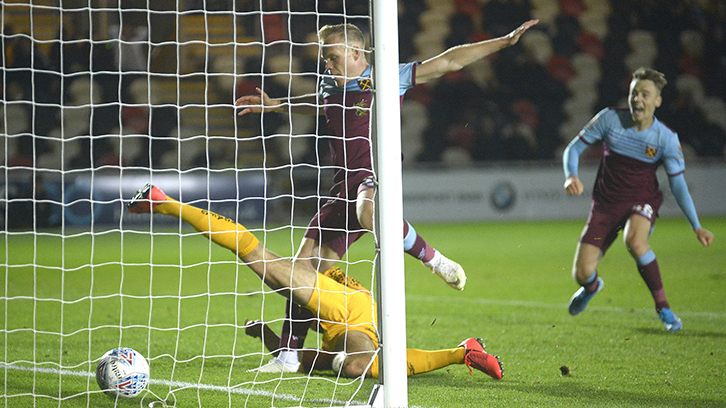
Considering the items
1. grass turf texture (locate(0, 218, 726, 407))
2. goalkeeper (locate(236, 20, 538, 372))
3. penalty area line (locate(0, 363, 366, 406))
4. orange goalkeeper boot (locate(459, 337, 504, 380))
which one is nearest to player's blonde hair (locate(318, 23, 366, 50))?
goalkeeper (locate(236, 20, 538, 372))

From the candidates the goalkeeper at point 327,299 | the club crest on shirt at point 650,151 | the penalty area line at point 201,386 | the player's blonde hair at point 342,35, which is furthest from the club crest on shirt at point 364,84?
the club crest on shirt at point 650,151

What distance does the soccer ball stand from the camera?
2.77m

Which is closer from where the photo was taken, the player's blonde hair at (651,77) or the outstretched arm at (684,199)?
the outstretched arm at (684,199)

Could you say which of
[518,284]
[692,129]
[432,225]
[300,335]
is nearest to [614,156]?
[518,284]

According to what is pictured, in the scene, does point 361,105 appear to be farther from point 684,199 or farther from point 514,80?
point 514,80

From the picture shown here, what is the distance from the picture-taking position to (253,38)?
11984mm

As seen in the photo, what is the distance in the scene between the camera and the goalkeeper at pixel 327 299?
9.99 ft

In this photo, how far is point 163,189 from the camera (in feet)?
35.6

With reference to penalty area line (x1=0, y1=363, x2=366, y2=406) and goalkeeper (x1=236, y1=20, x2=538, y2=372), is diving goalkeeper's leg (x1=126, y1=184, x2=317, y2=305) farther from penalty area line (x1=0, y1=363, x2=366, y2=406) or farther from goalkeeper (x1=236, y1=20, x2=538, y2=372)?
penalty area line (x1=0, y1=363, x2=366, y2=406)

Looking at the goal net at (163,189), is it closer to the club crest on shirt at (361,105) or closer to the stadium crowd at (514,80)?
the stadium crowd at (514,80)

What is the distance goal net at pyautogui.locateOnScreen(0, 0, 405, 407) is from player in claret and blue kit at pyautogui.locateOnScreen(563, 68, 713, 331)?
5.24 feet

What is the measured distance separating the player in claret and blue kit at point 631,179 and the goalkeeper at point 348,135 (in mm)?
1355

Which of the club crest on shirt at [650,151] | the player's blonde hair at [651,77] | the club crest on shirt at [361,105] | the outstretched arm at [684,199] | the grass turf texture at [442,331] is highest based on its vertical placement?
the player's blonde hair at [651,77]

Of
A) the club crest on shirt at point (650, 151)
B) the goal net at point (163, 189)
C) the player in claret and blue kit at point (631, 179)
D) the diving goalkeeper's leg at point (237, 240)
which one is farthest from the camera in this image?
the club crest on shirt at point (650, 151)
